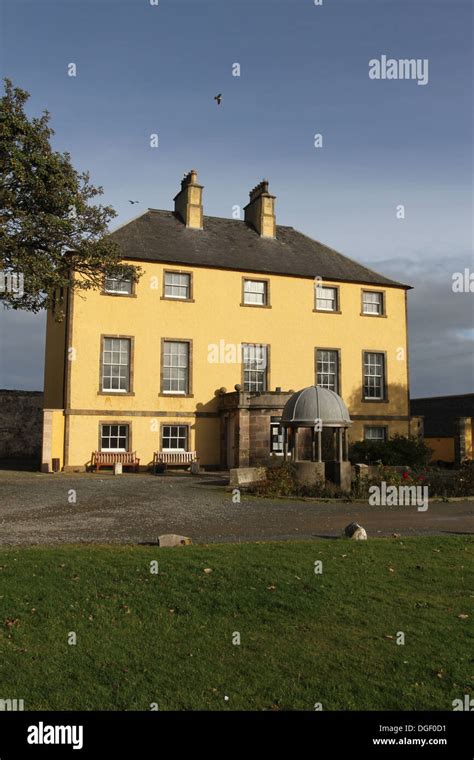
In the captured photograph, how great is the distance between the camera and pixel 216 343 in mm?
32938

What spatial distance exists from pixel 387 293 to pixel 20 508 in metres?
26.1

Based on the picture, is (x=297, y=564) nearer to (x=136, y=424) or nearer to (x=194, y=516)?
(x=194, y=516)

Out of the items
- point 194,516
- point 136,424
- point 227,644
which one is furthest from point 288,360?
point 227,644

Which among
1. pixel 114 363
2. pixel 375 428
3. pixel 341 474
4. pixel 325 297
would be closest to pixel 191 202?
pixel 325 297

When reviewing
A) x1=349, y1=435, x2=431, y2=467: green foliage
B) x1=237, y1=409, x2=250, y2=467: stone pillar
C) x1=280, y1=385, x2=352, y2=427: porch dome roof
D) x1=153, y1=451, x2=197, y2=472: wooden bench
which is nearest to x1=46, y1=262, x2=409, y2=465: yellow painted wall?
x1=153, y1=451, x2=197, y2=472: wooden bench

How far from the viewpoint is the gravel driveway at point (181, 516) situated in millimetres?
12883

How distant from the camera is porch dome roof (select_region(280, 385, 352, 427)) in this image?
22.7 meters

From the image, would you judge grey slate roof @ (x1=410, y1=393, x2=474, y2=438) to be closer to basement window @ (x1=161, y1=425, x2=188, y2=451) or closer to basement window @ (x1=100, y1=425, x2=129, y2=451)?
basement window @ (x1=161, y1=425, x2=188, y2=451)

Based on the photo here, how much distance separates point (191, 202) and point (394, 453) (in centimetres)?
1741

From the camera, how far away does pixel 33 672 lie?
21.2 feet

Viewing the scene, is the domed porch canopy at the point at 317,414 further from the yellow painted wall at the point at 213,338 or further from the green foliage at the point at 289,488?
the yellow painted wall at the point at 213,338

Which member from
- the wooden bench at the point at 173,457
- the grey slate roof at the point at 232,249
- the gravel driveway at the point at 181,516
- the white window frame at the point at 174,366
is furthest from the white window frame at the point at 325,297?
the gravel driveway at the point at 181,516

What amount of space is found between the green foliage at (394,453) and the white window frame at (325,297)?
30.2ft

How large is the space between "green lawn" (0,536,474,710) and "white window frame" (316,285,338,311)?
2521 centimetres
